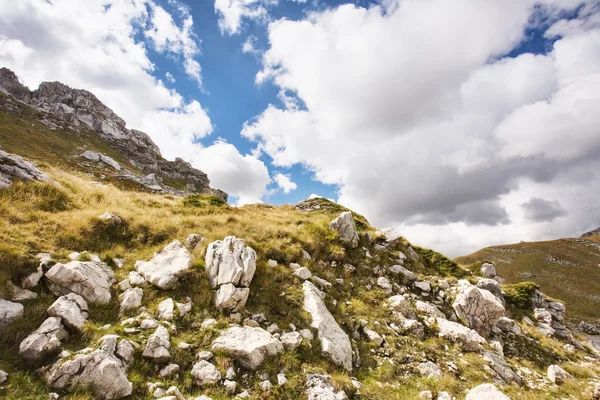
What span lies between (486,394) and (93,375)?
1029 centimetres

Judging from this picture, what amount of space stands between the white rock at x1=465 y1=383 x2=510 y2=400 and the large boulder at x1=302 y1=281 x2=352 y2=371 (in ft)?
11.6

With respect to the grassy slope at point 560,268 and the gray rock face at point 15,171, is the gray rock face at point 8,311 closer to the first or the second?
the gray rock face at point 15,171

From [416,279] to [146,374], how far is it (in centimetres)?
1473

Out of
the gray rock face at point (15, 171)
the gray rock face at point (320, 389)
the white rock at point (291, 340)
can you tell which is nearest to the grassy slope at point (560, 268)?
the white rock at point (291, 340)

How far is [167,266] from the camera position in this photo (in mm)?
10586

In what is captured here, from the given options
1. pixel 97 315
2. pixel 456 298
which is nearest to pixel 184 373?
pixel 97 315

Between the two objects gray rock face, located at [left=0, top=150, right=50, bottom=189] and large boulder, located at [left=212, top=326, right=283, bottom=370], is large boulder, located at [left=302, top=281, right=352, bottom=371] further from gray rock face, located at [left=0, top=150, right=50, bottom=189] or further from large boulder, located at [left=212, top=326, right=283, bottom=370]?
gray rock face, located at [left=0, top=150, right=50, bottom=189]

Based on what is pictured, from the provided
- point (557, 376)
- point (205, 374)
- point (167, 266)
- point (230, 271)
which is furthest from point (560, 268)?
point (205, 374)

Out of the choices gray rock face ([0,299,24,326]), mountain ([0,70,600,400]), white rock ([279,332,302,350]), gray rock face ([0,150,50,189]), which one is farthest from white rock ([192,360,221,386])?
gray rock face ([0,150,50,189])

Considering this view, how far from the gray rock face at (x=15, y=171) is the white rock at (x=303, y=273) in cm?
1470

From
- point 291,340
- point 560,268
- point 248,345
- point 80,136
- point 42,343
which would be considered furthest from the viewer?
point 560,268

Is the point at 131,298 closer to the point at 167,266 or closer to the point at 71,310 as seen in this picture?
the point at 71,310

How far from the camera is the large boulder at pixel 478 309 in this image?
44.9ft

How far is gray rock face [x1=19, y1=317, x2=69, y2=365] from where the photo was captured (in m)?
6.37
